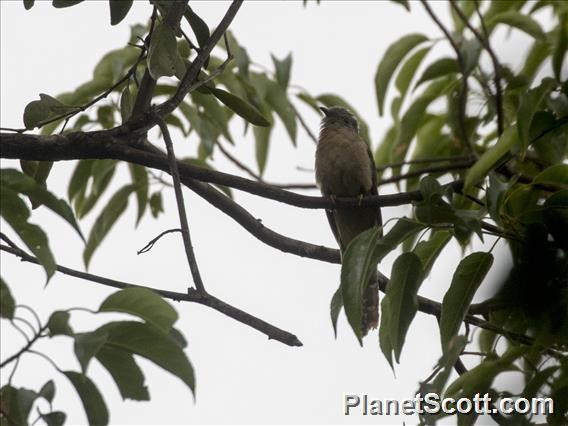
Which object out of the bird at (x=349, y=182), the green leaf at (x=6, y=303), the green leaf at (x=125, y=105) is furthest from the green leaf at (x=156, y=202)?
the green leaf at (x=6, y=303)

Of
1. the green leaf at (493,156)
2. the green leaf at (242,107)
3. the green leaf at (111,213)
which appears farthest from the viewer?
the green leaf at (111,213)

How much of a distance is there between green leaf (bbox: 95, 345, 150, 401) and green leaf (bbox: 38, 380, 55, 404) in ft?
0.51

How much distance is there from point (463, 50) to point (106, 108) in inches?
75.2

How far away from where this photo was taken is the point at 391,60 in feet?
17.0

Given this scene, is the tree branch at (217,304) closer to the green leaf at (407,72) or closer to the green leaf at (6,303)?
the green leaf at (6,303)

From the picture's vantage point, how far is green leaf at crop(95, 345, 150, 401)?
276 centimetres

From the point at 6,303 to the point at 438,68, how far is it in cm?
316

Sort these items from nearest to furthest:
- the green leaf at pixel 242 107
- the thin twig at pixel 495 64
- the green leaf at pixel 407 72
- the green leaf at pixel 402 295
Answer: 1. the green leaf at pixel 402 295
2. the green leaf at pixel 242 107
3. the thin twig at pixel 495 64
4. the green leaf at pixel 407 72

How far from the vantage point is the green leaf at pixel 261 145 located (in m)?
5.54

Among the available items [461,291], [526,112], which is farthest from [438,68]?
[461,291]

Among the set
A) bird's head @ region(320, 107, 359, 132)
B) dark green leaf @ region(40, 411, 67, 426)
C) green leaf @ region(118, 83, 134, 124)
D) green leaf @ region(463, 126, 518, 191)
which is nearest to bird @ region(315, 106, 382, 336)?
bird's head @ region(320, 107, 359, 132)

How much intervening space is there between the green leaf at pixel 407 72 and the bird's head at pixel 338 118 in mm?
1192

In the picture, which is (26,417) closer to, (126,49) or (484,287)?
(484,287)

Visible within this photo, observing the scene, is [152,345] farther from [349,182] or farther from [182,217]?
[349,182]
